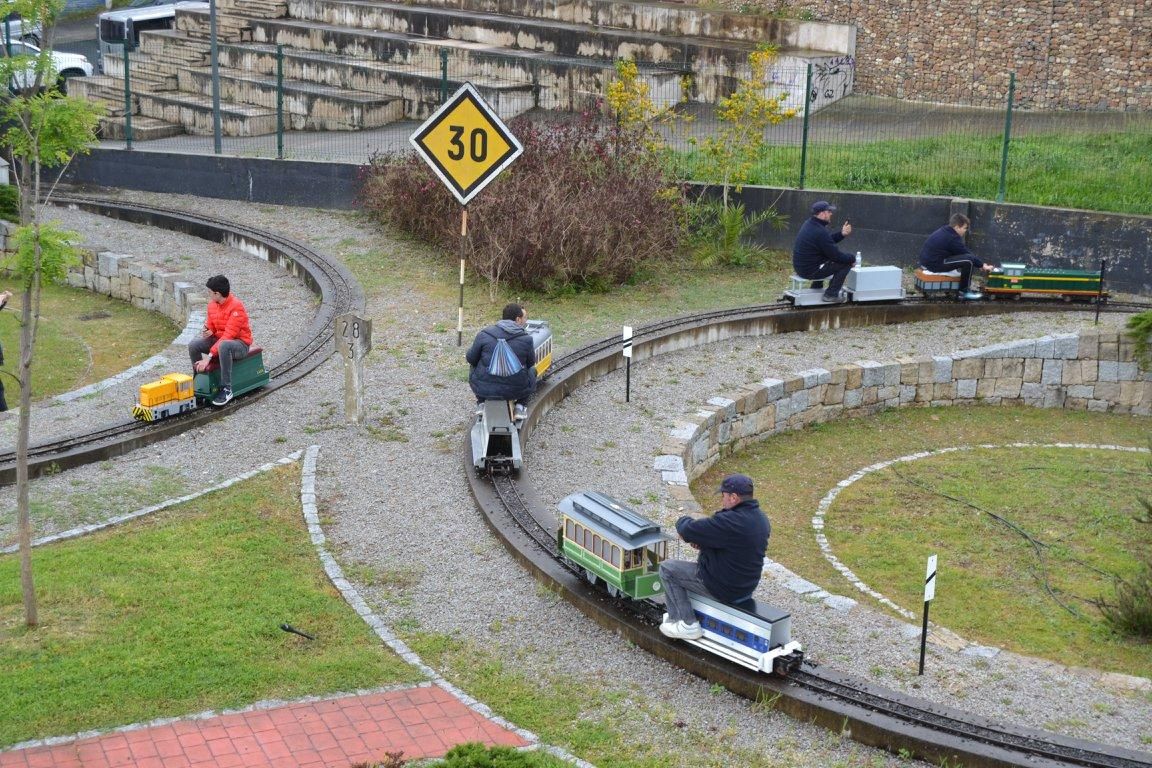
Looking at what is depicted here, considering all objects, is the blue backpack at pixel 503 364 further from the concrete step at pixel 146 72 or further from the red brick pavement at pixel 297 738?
the concrete step at pixel 146 72

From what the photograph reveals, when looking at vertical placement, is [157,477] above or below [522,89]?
below

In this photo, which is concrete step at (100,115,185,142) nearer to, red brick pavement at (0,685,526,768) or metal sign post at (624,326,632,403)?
metal sign post at (624,326,632,403)

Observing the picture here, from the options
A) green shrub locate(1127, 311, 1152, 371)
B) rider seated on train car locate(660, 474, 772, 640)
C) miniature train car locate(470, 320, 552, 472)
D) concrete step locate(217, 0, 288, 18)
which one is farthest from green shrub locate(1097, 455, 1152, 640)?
concrete step locate(217, 0, 288, 18)

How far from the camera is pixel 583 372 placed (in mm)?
15445

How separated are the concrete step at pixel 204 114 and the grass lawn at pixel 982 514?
15980 millimetres

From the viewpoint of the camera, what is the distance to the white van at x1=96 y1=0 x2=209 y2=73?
3381cm

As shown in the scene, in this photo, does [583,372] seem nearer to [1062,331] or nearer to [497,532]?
[497,532]

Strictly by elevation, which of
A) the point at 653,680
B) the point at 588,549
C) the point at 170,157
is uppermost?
the point at 170,157

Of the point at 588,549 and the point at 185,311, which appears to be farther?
the point at 185,311

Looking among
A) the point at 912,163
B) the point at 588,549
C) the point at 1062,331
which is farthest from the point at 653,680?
the point at 912,163

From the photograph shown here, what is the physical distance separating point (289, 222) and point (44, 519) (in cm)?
1203

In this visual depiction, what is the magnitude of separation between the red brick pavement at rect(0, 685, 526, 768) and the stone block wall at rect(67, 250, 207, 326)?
10767mm

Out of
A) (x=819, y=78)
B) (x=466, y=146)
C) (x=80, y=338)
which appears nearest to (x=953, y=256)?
(x=466, y=146)

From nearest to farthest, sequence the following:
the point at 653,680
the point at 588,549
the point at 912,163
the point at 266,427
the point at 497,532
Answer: the point at 653,680 → the point at 588,549 → the point at 497,532 → the point at 266,427 → the point at 912,163
